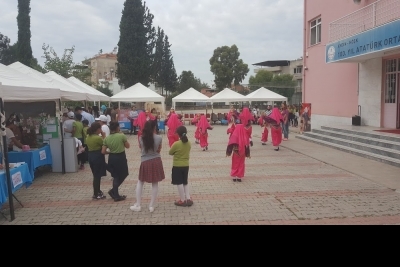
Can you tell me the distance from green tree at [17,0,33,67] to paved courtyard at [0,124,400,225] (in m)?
29.6

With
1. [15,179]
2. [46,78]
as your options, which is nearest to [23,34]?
[46,78]

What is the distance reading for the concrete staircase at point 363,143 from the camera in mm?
11477

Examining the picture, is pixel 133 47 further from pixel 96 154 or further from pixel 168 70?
pixel 96 154

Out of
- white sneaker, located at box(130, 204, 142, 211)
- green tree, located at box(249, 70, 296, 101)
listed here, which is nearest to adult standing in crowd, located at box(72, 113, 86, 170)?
white sneaker, located at box(130, 204, 142, 211)

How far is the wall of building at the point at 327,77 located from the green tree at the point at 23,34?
2658cm

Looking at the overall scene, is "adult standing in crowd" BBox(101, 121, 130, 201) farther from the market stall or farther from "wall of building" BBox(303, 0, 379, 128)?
the market stall

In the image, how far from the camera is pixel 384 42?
39.4 feet

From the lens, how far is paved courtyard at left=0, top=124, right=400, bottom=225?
20.7 feet

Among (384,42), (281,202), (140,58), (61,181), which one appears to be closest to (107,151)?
(61,181)

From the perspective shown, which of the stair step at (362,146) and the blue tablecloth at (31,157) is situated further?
the stair step at (362,146)

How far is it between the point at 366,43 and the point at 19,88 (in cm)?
1137

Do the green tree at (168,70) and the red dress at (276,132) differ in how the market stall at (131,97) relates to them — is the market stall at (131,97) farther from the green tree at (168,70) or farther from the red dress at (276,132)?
the green tree at (168,70)

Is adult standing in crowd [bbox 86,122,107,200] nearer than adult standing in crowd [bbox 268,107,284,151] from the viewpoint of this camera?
Yes

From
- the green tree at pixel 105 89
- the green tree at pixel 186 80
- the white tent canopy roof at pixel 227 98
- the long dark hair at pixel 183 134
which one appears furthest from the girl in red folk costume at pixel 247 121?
the green tree at pixel 186 80
